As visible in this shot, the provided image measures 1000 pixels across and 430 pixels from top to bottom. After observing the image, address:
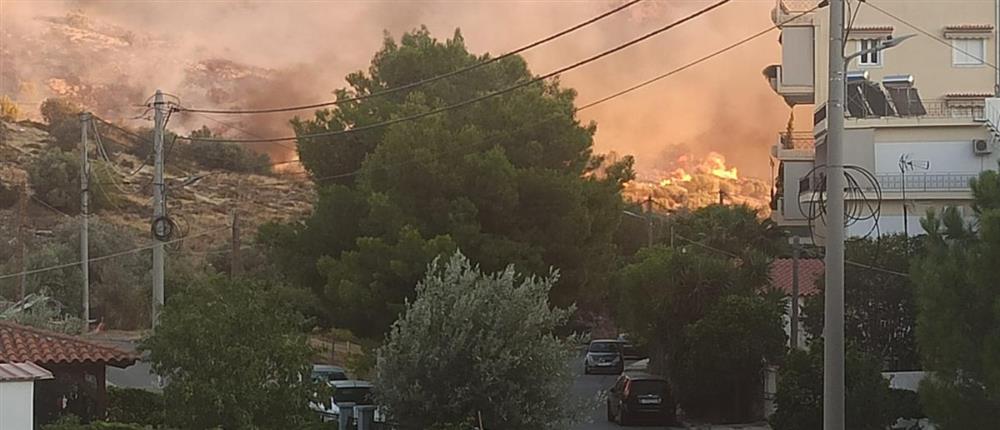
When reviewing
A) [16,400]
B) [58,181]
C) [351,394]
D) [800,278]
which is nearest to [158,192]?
[351,394]

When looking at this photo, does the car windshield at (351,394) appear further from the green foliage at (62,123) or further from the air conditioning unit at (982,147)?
the green foliage at (62,123)

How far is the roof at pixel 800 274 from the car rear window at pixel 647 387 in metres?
6.42

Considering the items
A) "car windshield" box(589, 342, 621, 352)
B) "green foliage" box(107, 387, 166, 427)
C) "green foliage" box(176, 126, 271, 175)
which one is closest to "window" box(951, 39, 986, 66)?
"car windshield" box(589, 342, 621, 352)

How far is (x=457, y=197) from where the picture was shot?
33.3 m

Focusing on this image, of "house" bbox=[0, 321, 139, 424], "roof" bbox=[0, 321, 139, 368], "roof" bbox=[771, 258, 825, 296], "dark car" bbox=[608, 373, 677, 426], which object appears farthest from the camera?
"roof" bbox=[771, 258, 825, 296]

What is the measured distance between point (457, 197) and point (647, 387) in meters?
7.15

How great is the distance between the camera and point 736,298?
3347 cm

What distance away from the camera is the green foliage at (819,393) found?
24.5 meters

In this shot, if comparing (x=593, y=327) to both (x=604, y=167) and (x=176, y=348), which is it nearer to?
(x=604, y=167)

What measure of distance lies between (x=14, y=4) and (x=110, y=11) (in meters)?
8.76

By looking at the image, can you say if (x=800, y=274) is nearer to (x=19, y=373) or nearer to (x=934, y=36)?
(x=934, y=36)

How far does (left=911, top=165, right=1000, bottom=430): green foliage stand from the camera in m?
17.7

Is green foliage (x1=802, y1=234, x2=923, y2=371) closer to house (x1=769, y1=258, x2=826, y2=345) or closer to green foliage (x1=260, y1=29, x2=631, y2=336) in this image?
house (x1=769, y1=258, x2=826, y2=345)

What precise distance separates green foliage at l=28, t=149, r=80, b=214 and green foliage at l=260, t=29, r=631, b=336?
43664 mm
